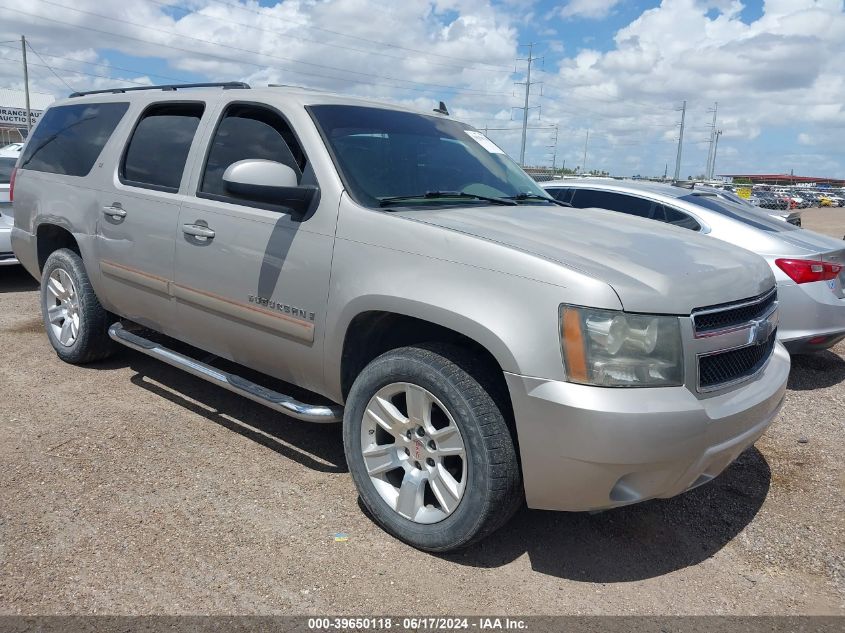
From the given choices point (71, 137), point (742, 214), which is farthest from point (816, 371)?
point (71, 137)

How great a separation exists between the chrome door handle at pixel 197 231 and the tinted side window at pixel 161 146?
0.32m

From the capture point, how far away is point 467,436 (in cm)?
277

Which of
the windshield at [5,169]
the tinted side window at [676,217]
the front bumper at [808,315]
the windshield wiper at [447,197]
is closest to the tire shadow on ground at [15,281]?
the windshield at [5,169]

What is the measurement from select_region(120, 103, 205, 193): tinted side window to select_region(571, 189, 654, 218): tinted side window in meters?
3.76

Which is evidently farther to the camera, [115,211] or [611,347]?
[115,211]

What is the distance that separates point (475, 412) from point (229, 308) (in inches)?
64.4

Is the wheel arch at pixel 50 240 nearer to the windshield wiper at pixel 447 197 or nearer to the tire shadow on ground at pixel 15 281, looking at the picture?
the windshield wiper at pixel 447 197

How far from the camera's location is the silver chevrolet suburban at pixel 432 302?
2561mm

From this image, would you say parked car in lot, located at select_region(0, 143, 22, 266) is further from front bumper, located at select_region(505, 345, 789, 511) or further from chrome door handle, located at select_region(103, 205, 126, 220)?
front bumper, located at select_region(505, 345, 789, 511)

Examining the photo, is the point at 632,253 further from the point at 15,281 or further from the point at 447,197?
the point at 15,281

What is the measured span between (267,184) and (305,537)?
1598mm

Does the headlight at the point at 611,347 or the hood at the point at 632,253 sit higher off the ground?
the hood at the point at 632,253

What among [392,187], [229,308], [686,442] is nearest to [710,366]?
[686,442]

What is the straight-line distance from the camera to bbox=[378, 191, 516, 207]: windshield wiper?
3375mm
